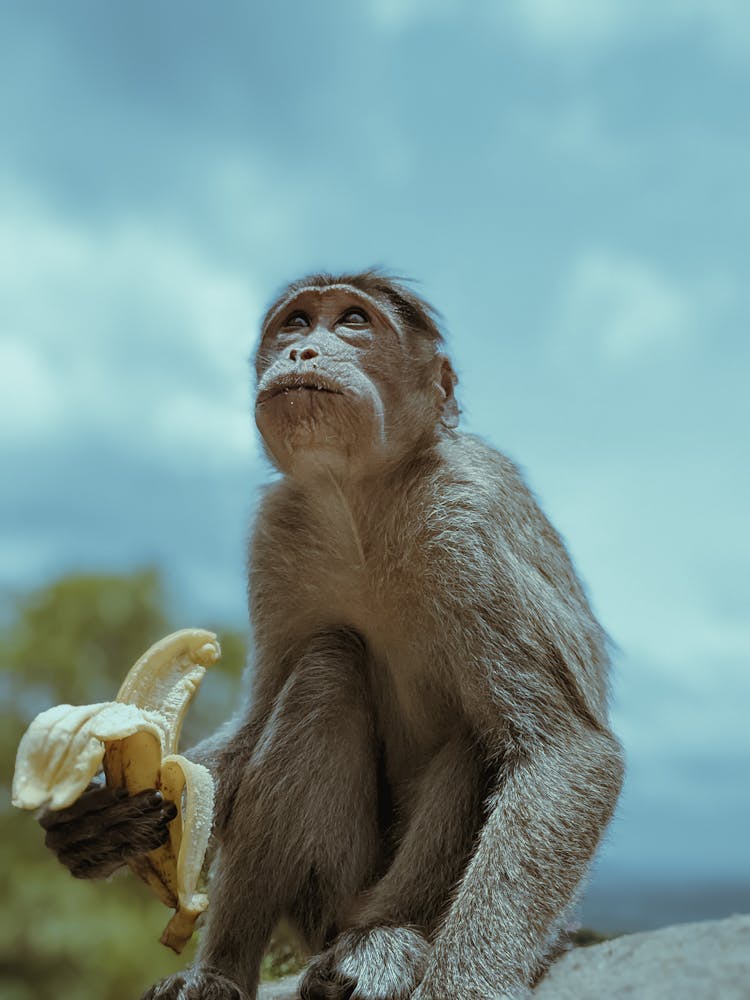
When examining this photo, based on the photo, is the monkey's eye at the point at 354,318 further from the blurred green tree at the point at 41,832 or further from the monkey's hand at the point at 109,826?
the blurred green tree at the point at 41,832

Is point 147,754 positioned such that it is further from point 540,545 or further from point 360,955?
point 540,545

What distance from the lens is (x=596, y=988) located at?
138 inches

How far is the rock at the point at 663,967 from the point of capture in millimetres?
3250

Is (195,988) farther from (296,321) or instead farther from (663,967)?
(296,321)

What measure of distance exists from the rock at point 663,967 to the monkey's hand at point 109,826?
1.44 meters

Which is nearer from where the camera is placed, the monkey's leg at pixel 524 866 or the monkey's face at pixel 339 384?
the monkey's leg at pixel 524 866

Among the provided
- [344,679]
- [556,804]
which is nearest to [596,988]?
[556,804]

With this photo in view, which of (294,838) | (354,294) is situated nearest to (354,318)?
(354,294)

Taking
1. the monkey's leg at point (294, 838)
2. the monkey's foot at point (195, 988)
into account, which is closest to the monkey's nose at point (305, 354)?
the monkey's leg at point (294, 838)

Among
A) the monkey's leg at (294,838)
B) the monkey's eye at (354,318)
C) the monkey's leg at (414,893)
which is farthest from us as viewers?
the monkey's eye at (354,318)

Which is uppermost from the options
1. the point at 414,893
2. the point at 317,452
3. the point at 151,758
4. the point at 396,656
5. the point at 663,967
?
the point at 317,452

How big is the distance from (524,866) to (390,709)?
108 centimetres

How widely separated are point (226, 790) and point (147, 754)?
0.77 metres

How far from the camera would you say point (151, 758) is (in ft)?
12.8
